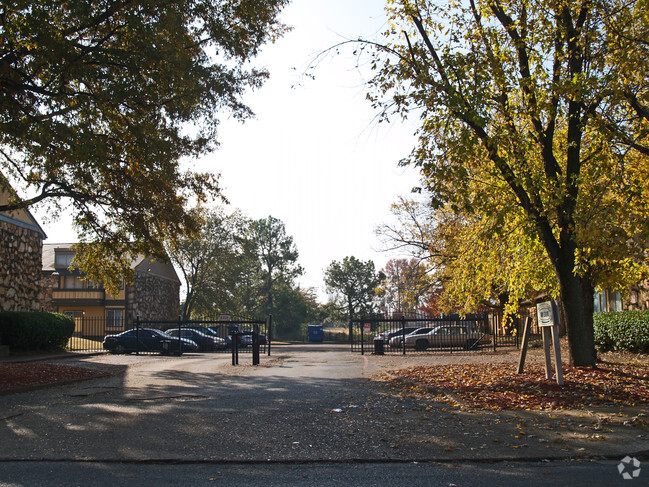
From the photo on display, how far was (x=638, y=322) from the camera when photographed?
1723cm

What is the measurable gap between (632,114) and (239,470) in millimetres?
11475

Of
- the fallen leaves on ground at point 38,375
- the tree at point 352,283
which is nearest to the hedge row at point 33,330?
the fallen leaves on ground at point 38,375

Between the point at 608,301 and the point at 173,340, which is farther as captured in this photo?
the point at 173,340

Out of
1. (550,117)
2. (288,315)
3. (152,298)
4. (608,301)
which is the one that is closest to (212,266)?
(152,298)

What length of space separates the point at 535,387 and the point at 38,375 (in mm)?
11353

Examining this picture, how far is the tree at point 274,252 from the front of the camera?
7625cm

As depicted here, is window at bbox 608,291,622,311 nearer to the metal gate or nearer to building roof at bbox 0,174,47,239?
the metal gate

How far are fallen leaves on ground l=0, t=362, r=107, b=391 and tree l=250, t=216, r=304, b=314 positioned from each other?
60.5m

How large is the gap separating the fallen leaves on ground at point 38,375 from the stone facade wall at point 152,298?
2540cm

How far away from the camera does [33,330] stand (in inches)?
876

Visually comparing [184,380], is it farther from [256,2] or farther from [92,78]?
[256,2]

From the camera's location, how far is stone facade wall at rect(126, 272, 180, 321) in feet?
143

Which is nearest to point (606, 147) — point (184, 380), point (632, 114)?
point (632, 114)

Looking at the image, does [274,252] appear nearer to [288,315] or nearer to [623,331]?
[288,315]
